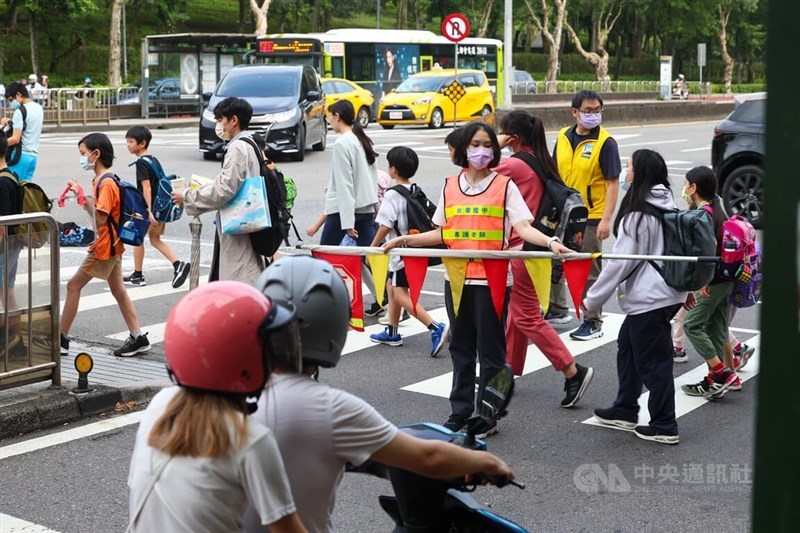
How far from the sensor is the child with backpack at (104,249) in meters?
7.99

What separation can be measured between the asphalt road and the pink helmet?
2.87 meters

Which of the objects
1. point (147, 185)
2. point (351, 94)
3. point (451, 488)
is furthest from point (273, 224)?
point (351, 94)

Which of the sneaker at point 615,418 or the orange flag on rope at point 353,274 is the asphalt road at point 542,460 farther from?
the orange flag on rope at point 353,274

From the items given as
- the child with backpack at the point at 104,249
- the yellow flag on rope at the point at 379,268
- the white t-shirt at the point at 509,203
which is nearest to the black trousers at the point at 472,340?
the white t-shirt at the point at 509,203

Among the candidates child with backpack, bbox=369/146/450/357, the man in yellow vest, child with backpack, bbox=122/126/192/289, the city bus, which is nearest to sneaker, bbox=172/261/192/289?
child with backpack, bbox=122/126/192/289

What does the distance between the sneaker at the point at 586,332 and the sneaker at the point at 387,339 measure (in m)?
1.35

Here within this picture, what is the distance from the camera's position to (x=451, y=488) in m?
2.80

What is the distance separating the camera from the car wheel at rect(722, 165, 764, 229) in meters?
14.6

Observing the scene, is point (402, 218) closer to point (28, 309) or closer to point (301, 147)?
point (28, 309)

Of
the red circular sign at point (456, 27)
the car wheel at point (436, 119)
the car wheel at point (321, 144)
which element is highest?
the red circular sign at point (456, 27)

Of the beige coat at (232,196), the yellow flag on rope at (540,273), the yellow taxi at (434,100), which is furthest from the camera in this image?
the yellow taxi at (434,100)

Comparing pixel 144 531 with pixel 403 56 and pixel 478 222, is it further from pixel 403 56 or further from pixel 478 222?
pixel 403 56

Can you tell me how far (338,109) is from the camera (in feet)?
29.2

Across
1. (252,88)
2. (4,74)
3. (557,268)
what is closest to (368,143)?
(557,268)
